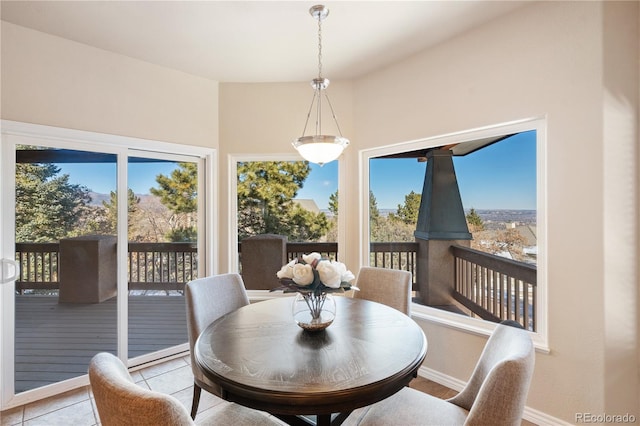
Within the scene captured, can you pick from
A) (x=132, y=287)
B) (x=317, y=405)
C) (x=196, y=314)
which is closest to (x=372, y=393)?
(x=317, y=405)

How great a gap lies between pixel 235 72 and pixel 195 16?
0.91 metres

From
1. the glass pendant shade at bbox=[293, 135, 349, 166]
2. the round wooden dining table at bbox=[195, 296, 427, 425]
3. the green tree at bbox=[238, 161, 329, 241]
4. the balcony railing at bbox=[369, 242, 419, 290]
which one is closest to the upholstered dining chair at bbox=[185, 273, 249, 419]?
the round wooden dining table at bbox=[195, 296, 427, 425]

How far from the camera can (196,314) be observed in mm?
2072

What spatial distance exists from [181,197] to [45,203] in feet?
3.58

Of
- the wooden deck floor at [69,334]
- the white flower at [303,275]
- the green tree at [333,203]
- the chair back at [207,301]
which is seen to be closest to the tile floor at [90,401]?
the wooden deck floor at [69,334]

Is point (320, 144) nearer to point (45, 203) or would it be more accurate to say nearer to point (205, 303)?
point (205, 303)

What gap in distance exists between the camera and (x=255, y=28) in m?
2.36

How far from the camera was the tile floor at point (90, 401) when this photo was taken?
2166mm

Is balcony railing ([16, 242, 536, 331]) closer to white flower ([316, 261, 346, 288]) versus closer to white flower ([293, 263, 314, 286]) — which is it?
white flower ([316, 261, 346, 288])

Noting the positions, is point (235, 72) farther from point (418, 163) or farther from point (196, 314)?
point (196, 314)

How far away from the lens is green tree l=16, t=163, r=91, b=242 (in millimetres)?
2385

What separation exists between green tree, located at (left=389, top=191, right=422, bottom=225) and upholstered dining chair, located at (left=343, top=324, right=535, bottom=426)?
1561 mm

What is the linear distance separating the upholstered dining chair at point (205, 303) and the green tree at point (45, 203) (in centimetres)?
130

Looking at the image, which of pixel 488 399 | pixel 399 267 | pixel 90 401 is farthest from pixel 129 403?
pixel 399 267
